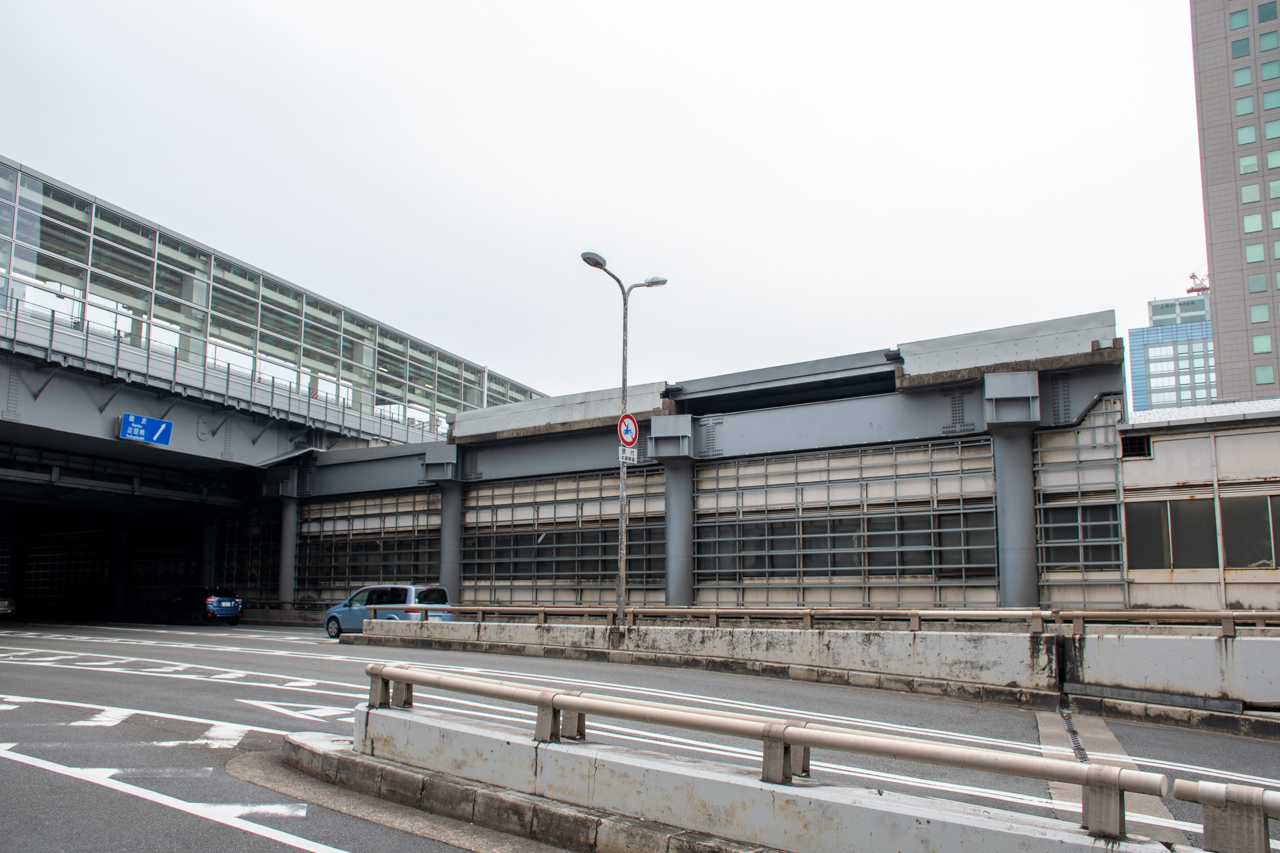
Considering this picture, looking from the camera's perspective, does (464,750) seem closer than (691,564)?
Yes

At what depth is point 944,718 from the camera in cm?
1114

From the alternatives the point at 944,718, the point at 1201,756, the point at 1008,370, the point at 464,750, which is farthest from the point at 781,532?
the point at 464,750

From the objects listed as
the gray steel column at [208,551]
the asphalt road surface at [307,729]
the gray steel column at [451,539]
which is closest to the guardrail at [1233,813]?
the asphalt road surface at [307,729]

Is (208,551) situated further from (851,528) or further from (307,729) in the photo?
(307,729)

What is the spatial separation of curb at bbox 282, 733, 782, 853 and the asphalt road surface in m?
0.14

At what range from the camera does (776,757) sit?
16.4 ft

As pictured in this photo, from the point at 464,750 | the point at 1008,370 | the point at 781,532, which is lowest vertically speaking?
the point at 464,750

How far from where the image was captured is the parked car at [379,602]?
74.3 ft

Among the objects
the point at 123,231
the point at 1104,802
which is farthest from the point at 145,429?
the point at 1104,802

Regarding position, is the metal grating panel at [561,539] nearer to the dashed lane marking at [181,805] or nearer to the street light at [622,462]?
the street light at [622,462]

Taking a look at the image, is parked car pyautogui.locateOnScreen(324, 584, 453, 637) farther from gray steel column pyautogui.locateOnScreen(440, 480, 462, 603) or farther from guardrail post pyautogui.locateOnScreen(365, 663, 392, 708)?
guardrail post pyautogui.locateOnScreen(365, 663, 392, 708)

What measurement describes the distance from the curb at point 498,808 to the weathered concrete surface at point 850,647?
31.1 feet

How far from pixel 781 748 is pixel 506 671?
1044 centimetres

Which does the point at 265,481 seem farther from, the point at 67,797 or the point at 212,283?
the point at 67,797
